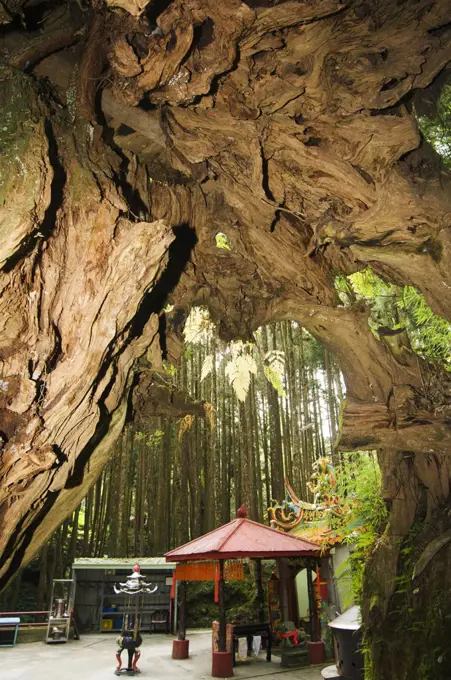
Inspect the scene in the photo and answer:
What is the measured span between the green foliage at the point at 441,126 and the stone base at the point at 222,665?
789cm

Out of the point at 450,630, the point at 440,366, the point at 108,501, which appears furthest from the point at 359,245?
the point at 108,501

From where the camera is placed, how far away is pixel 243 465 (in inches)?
582

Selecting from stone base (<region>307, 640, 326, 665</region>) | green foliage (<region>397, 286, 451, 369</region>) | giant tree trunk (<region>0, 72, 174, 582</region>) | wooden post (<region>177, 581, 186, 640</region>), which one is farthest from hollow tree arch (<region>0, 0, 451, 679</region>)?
wooden post (<region>177, 581, 186, 640</region>)

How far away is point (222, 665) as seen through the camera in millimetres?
7293

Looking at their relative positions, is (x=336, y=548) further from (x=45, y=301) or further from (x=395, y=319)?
(x=45, y=301)

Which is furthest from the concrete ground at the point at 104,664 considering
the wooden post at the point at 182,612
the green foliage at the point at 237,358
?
the green foliage at the point at 237,358

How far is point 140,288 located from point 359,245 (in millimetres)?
1812

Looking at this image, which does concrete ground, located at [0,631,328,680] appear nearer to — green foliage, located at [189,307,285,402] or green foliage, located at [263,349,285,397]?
green foliage, located at [263,349,285,397]

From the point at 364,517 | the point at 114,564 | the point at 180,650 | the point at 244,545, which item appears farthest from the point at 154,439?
the point at 364,517

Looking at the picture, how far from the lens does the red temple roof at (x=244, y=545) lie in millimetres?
7180

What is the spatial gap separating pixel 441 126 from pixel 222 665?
8138 mm

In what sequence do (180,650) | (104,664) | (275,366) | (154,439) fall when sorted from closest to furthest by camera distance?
(275,366) → (104,664) → (180,650) → (154,439)

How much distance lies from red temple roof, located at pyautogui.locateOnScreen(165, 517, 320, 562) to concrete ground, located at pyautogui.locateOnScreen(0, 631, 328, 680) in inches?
71.7

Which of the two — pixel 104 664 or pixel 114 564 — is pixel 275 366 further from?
pixel 114 564
